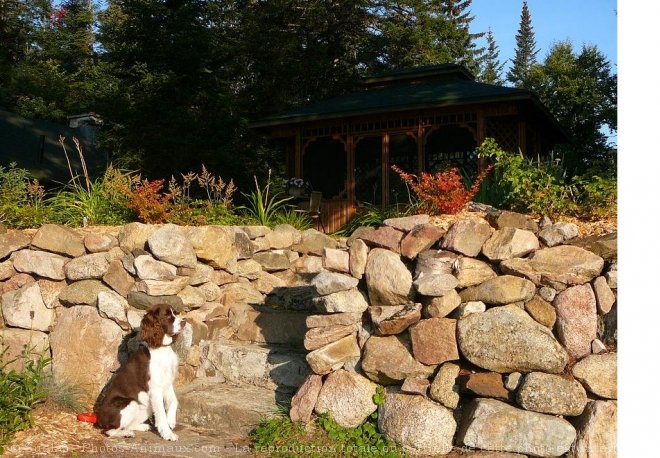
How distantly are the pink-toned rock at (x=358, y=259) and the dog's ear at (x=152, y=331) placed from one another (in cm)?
152

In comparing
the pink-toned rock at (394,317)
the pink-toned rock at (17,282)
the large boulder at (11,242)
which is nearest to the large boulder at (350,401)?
the pink-toned rock at (394,317)

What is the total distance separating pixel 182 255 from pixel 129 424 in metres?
1.81

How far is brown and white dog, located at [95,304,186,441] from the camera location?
204 inches

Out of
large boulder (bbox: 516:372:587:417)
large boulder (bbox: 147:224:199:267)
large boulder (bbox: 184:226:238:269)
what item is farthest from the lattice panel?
large boulder (bbox: 516:372:587:417)

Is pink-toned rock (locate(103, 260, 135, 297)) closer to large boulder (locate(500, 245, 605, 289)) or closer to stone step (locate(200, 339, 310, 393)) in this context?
stone step (locate(200, 339, 310, 393))

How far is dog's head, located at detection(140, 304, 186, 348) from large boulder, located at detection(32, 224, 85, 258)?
6.30 feet

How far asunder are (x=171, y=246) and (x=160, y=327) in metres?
1.51

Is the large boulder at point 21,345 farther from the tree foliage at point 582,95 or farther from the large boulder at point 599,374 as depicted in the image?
the tree foliage at point 582,95

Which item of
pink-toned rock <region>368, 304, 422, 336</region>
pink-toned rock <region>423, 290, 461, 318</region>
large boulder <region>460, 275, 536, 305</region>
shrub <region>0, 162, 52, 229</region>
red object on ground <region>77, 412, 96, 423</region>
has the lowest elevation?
red object on ground <region>77, 412, 96, 423</region>

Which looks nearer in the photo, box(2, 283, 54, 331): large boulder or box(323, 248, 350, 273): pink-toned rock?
box(323, 248, 350, 273): pink-toned rock

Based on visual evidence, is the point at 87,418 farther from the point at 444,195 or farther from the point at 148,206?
the point at 444,195

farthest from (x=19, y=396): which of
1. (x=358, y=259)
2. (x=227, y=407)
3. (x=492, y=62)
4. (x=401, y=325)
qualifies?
(x=492, y=62)

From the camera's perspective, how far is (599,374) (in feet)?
14.0

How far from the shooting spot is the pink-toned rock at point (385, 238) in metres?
5.22
